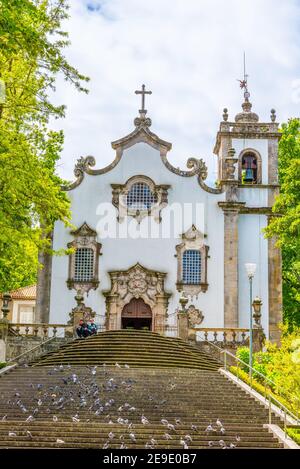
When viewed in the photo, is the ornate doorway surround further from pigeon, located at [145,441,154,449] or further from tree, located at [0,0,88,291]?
pigeon, located at [145,441,154,449]

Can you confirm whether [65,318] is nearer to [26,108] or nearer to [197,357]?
[197,357]

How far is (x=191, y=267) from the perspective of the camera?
3094 centimetres

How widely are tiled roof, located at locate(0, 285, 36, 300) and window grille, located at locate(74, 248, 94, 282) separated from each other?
543 inches

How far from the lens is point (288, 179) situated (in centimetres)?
2486

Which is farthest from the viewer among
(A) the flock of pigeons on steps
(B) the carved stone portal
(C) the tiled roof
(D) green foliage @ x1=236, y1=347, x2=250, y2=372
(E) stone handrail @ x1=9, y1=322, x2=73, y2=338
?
(C) the tiled roof

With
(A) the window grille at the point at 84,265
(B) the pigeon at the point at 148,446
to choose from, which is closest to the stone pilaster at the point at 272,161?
(A) the window grille at the point at 84,265

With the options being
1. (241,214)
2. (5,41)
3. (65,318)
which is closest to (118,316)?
(65,318)

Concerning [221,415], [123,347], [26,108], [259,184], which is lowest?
[221,415]

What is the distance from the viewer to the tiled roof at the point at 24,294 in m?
44.2

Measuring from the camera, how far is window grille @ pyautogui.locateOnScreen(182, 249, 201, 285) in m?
30.7

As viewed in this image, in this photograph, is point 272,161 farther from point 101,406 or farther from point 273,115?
point 101,406

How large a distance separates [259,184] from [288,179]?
7.46m

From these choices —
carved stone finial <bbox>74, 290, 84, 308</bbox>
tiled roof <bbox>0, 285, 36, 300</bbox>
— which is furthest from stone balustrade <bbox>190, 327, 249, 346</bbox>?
tiled roof <bbox>0, 285, 36, 300</bbox>

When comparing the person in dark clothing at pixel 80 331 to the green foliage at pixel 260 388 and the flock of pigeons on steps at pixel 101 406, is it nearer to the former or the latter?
the flock of pigeons on steps at pixel 101 406
